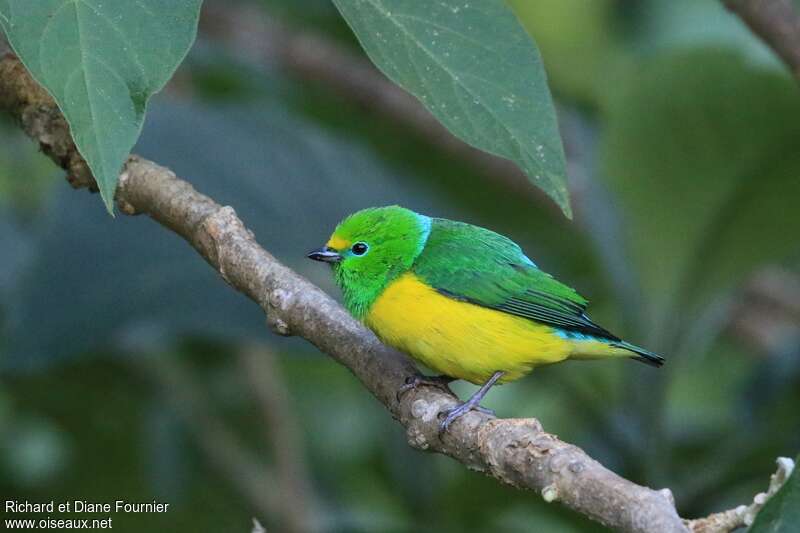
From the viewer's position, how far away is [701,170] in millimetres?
3203

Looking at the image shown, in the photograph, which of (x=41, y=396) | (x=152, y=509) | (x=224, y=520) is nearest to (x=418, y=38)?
(x=152, y=509)

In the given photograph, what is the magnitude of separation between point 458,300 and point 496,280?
10cm

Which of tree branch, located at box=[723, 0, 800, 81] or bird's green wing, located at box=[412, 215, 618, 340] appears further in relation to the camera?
tree branch, located at box=[723, 0, 800, 81]

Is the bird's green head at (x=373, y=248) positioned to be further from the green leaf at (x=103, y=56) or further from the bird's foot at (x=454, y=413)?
the green leaf at (x=103, y=56)

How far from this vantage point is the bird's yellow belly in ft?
7.67

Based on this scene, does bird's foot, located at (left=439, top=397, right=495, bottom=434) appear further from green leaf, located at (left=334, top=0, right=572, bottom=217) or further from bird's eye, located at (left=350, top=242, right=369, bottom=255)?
bird's eye, located at (left=350, top=242, right=369, bottom=255)

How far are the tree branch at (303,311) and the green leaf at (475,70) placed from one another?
38 cm

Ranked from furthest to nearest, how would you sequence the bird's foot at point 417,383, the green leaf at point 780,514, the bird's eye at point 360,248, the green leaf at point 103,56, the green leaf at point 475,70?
the bird's eye at point 360,248 < the bird's foot at point 417,383 < the green leaf at point 475,70 < the green leaf at point 103,56 < the green leaf at point 780,514

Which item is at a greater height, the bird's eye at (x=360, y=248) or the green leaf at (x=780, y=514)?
the green leaf at (x=780, y=514)

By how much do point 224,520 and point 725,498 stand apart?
1.61m

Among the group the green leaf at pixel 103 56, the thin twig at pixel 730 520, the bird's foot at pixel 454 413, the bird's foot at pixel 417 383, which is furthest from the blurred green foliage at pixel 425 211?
the green leaf at pixel 103 56

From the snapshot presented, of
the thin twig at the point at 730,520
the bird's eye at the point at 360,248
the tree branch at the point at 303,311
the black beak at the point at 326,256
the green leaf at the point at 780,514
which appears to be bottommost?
the black beak at the point at 326,256

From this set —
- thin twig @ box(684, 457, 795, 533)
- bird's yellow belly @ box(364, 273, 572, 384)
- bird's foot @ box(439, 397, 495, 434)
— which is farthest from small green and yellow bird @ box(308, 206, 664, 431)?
thin twig @ box(684, 457, 795, 533)

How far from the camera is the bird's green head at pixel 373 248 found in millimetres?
2542
